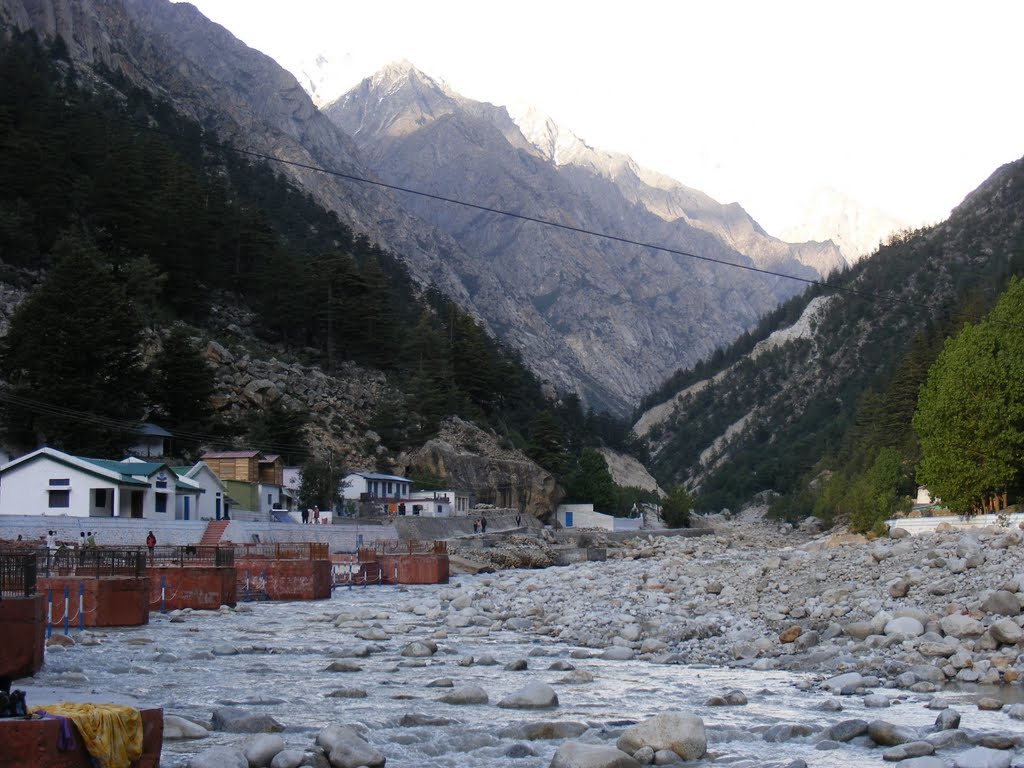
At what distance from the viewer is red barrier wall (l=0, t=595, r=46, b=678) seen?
15.9 m

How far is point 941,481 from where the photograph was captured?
49500mm

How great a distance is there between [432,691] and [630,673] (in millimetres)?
4084

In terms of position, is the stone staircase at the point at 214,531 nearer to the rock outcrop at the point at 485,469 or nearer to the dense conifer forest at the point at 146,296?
the dense conifer forest at the point at 146,296

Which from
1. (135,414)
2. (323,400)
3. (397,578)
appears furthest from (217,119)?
(397,578)

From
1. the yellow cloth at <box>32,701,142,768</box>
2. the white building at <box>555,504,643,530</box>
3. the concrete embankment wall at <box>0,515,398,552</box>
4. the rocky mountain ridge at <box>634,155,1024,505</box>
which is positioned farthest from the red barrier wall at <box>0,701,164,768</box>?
the rocky mountain ridge at <box>634,155,1024,505</box>

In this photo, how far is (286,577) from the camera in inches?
1475

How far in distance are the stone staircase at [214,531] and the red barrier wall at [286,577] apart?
6.57 m

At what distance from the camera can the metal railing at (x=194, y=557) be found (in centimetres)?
3259

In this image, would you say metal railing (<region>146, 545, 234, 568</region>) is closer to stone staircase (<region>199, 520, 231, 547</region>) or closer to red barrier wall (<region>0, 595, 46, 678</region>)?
stone staircase (<region>199, 520, 231, 547</region>)

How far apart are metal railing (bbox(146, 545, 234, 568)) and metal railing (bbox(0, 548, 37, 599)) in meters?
14.3

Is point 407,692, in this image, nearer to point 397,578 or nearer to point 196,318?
point 397,578

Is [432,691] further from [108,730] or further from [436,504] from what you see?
[436,504]

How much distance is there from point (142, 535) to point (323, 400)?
110 ft

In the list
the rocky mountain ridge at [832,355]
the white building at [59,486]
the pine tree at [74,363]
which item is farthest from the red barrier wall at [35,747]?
the rocky mountain ridge at [832,355]
